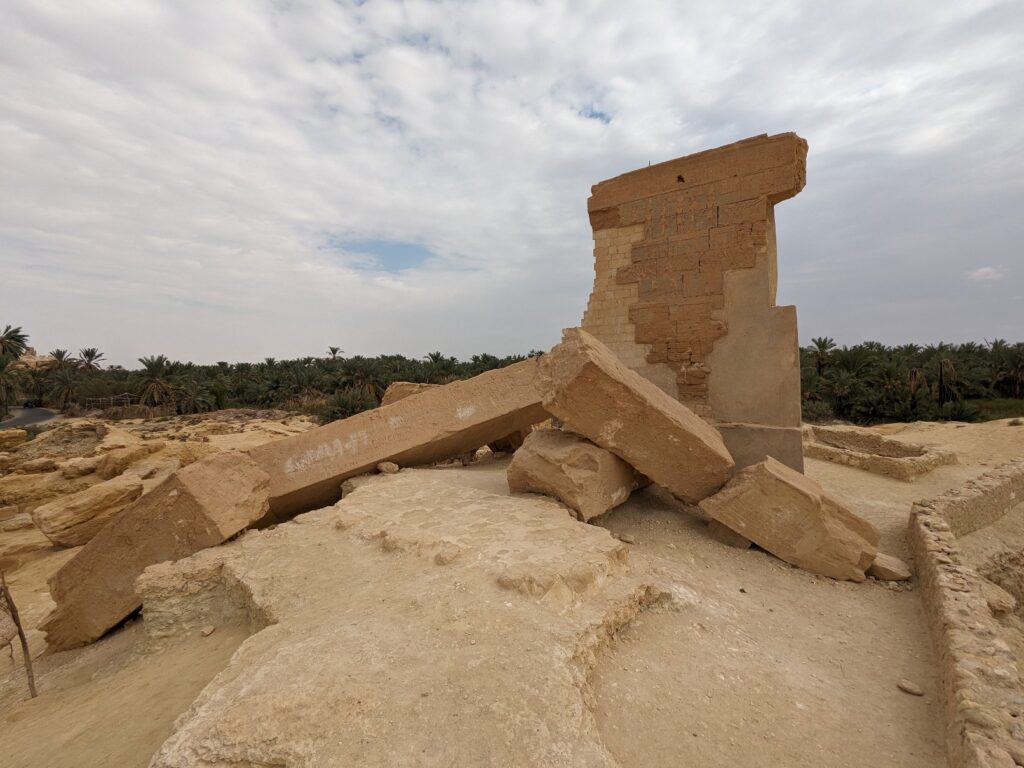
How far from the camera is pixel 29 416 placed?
1075 inches

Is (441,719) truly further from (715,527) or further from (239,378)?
(239,378)

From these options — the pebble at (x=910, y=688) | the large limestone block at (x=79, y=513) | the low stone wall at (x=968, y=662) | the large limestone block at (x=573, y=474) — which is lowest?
the large limestone block at (x=79, y=513)

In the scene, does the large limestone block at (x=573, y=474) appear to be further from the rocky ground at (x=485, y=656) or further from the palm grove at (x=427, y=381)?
the palm grove at (x=427, y=381)

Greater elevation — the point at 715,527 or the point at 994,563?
the point at 715,527

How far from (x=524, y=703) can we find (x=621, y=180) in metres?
5.74

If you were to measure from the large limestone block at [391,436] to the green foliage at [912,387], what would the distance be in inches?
702

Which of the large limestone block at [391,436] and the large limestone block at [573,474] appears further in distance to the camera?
the large limestone block at [391,436]

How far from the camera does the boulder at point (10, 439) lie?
1019 cm

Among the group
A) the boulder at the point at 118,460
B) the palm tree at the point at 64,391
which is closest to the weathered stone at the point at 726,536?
the boulder at the point at 118,460

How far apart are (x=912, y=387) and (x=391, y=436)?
23000 millimetres

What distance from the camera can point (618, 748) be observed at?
203 cm

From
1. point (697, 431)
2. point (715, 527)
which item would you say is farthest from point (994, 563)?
point (697, 431)

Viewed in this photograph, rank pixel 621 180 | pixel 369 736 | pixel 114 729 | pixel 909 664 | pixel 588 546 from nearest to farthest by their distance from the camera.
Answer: pixel 369 736, pixel 114 729, pixel 909 664, pixel 588 546, pixel 621 180

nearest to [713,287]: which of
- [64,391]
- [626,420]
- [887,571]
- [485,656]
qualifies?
[626,420]
